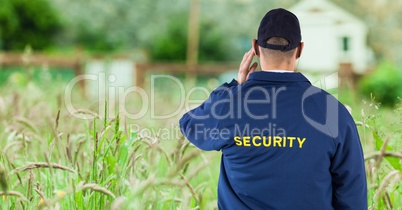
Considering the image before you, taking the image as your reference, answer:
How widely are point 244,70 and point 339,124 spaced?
1.43 feet

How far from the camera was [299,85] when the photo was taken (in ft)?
8.04

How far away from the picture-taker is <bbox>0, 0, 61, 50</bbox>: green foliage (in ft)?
92.4

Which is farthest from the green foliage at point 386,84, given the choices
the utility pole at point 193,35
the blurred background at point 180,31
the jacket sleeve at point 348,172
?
the jacket sleeve at point 348,172

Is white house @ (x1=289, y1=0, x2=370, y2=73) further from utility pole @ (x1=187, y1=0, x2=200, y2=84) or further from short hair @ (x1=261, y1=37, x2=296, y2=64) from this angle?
short hair @ (x1=261, y1=37, x2=296, y2=64)

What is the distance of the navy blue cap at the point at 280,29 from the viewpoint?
245 cm

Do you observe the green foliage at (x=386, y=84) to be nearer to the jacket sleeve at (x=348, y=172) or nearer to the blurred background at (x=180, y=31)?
the blurred background at (x=180, y=31)

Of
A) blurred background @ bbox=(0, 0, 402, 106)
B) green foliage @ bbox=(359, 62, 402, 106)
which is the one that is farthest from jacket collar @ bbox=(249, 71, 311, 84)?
blurred background @ bbox=(0, 0, 402, 106)

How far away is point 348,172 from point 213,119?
0.55 meters

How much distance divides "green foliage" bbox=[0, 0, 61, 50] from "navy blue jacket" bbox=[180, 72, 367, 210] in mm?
26816

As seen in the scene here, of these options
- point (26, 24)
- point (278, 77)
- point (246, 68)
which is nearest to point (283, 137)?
point (278, 77)

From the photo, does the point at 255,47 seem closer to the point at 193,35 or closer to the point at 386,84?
the point at 386,84

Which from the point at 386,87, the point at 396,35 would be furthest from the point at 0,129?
the point at 396,35

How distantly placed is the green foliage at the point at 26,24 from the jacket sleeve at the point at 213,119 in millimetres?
26643

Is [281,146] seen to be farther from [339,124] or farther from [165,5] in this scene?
[165,5]
